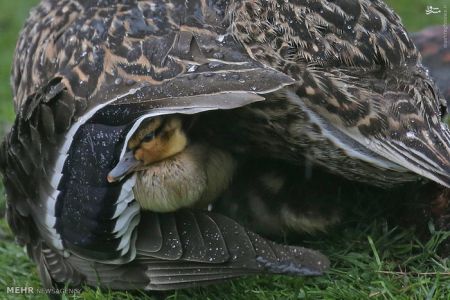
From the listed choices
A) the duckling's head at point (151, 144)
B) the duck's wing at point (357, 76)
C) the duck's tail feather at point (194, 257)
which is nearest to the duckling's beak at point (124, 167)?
the duckling's head at point (151, 144)

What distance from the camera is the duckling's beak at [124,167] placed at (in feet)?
12.1

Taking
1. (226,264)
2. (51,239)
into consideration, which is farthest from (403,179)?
(51,239)

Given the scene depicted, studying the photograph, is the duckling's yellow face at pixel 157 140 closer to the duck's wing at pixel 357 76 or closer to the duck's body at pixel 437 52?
the duck's wing at pixel 357 76

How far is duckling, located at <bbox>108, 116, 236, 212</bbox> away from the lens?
3795 mm

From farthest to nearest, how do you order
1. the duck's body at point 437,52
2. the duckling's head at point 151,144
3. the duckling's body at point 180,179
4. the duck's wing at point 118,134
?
the duck's body at point 437,52 → the duckling's body at point 180,179 → the duckling's head at point 151,144 → the duck's wing at point 118,134

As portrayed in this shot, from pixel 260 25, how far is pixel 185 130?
534 mm

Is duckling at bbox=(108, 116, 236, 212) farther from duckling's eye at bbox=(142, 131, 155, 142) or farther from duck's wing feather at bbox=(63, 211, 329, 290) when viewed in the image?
duck's wing feather at bbox=(63, 211, 329, 290)

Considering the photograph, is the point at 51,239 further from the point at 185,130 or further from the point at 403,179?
the point at 403,179

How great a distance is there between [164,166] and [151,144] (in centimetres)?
13

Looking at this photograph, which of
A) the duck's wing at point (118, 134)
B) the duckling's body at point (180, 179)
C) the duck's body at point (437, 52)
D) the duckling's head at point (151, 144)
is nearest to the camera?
the duck's wing at point (118, 134)

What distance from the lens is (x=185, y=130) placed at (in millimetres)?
3949

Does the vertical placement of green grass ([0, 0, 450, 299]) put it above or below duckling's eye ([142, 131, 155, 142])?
below

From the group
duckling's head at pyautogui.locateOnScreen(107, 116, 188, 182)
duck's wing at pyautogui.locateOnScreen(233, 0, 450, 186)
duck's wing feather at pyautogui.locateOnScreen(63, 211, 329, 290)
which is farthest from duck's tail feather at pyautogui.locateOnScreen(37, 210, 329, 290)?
duck's wing at pyautogui.locateOnScreen(233, 0, 450, 186)

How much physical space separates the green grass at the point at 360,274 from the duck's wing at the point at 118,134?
269 millimetres
